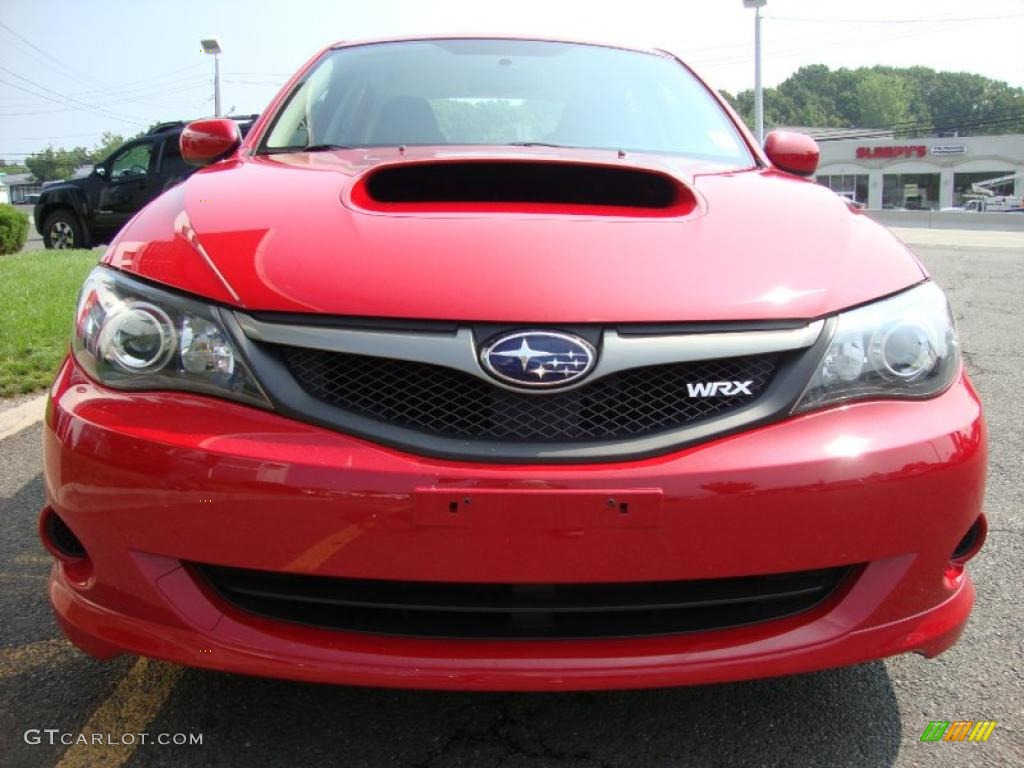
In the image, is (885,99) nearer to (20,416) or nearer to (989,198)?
(989,198)

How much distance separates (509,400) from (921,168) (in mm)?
65612

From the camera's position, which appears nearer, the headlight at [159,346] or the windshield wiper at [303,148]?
the headlight at [159,346]

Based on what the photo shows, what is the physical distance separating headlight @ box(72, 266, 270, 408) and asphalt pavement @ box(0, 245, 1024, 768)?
76 centimetres

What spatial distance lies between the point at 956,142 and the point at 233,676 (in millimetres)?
65927

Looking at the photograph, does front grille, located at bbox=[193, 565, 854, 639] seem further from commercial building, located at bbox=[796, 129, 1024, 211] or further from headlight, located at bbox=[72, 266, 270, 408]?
commercial building, located at bbox=[796, 129, 1024, 211]

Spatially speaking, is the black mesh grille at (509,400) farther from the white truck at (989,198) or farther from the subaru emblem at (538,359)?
the white truck at (989,198)

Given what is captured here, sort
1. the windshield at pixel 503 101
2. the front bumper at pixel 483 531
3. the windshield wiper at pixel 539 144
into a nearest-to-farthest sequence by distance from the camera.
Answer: the front bumper at pixel 483 531, the windshield wiper at pixel 539 144, the windshield at pixel 503 101

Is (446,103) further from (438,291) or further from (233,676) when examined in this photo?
(233,676)

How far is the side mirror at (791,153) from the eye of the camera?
2.75 meters

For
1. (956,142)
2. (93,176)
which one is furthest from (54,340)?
(956,142)

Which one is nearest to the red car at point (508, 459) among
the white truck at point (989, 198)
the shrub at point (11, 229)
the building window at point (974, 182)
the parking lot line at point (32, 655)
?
the parking lot line at point (32, 655)

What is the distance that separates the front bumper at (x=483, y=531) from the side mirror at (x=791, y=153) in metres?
1.31

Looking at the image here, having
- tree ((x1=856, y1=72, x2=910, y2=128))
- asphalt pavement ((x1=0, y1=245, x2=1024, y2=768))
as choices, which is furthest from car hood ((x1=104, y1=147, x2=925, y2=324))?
tree ((x1=856, y1=72, x2=910, y2=128))

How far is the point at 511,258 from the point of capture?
1.64m
